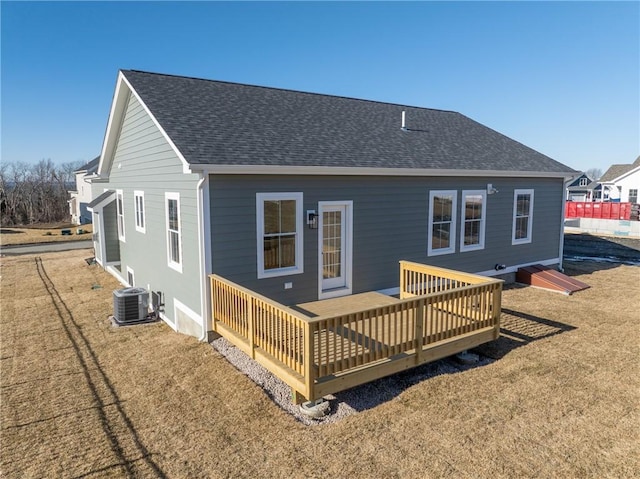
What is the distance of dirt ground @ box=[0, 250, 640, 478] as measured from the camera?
13.1ft

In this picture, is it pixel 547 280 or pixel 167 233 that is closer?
pixel 167 233

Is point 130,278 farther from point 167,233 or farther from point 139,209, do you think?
point 167,233

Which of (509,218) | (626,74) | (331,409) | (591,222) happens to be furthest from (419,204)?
(591,222)

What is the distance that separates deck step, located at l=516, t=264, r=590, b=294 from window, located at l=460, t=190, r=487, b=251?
1.99 m

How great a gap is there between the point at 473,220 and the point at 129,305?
28.6 feet

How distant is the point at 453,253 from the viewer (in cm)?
1044

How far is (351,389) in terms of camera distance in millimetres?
5637

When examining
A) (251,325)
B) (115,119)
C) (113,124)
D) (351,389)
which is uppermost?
(115,119)

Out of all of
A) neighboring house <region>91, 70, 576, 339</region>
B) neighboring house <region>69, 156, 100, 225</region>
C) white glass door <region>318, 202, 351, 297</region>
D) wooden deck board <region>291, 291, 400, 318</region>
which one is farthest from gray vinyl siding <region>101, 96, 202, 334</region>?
neighboring house <region>69, 156, 100, 225</region>

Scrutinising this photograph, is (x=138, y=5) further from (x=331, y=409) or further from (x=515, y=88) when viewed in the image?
(x=515, y=88)

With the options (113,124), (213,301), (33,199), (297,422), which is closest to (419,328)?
(297,422)

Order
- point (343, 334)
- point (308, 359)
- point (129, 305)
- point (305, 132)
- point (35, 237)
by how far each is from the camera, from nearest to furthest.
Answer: point (308, 359)
point (343, 334)
point (129, 305)
point (305, 132)
point (35, 237)

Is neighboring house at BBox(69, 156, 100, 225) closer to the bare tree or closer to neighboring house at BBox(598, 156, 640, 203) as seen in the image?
the bare tree

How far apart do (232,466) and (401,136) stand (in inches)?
365
